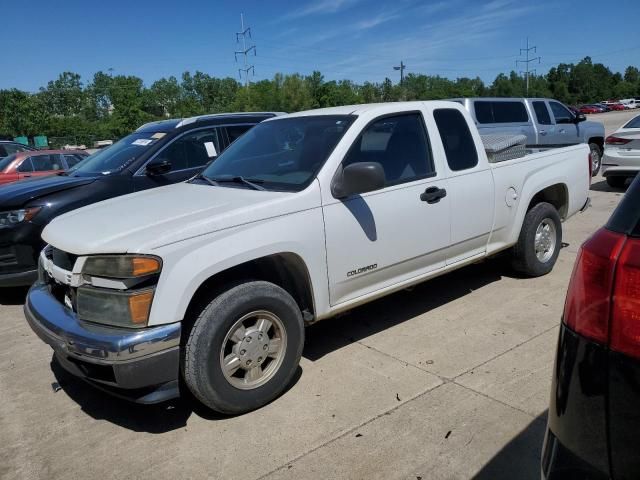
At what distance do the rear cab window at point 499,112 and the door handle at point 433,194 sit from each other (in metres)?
7.90

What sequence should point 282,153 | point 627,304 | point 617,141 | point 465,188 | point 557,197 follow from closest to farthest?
point 627,304
point 282,153
point 465,188
point 557,197
point 617,141

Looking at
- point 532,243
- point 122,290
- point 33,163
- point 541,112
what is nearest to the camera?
point 122,290

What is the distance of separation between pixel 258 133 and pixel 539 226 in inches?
118

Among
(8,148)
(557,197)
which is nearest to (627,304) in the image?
(557,197)

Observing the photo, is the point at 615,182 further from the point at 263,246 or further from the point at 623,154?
the point at 263,246

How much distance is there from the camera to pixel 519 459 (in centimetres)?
279

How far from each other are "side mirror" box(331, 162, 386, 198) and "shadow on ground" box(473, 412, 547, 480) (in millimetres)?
1750

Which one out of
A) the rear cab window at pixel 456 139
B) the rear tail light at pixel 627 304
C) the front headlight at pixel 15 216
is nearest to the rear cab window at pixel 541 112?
the rear cab window at pixel 456 139

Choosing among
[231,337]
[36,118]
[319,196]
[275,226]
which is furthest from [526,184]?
[36,118]

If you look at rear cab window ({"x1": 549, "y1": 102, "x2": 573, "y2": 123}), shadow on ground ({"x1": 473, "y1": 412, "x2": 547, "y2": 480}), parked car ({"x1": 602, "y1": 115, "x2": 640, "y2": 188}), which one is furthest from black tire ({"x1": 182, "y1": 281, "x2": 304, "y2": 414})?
rear cab window ({"x1": 549, "y1": 102, "x2": 573, "y2": 123})

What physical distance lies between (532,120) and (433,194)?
31.1ft

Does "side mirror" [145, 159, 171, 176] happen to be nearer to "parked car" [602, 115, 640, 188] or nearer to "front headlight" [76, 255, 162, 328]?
"front headlight" [76, 255, 162, 328]

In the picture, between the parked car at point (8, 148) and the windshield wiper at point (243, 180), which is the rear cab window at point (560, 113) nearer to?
the windshield wiper at point (243, 180)

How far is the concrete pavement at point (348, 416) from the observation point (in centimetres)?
288
